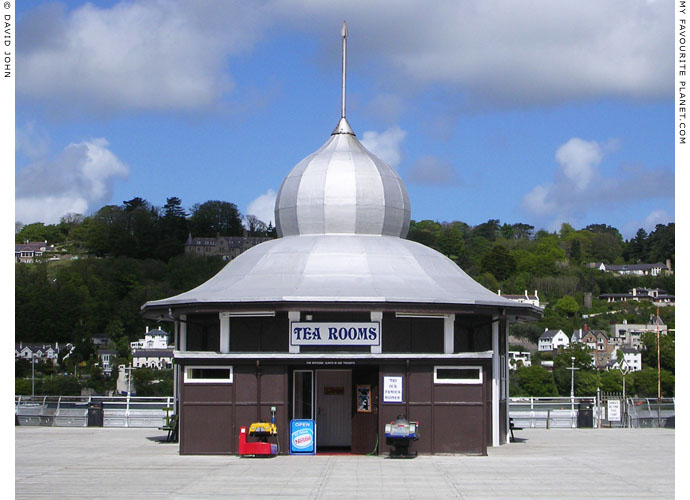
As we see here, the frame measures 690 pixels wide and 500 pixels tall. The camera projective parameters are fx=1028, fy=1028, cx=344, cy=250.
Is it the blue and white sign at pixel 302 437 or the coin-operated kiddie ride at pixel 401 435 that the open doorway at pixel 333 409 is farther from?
the coin-operated kiddie ride at pixel 401 435

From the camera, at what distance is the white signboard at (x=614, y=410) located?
5191cm

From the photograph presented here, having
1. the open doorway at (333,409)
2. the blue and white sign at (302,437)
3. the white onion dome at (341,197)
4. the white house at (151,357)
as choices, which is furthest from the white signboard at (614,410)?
the white house at (151,357)

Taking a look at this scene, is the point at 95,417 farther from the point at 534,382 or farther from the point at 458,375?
the point at 534,382

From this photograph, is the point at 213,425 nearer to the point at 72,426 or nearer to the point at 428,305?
the point at 428,305

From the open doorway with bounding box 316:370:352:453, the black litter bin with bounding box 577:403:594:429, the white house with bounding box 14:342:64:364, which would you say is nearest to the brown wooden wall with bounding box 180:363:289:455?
the open doorway with bounding box 316:370:352:453

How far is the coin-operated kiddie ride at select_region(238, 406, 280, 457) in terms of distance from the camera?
107 feet

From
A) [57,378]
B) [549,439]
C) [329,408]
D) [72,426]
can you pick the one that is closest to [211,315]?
[329,408]

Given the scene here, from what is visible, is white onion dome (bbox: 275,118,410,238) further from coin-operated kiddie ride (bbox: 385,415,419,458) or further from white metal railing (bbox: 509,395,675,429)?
white metal railing (bbox: 509,395,675,429)

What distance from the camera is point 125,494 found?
78.6 feet

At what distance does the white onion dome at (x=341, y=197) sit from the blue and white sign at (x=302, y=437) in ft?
27.2

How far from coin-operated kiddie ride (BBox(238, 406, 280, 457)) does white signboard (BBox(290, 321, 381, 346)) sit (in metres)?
2.96

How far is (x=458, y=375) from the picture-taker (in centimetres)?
3388

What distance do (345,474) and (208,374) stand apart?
7850mm

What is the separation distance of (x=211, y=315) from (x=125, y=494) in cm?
1301
